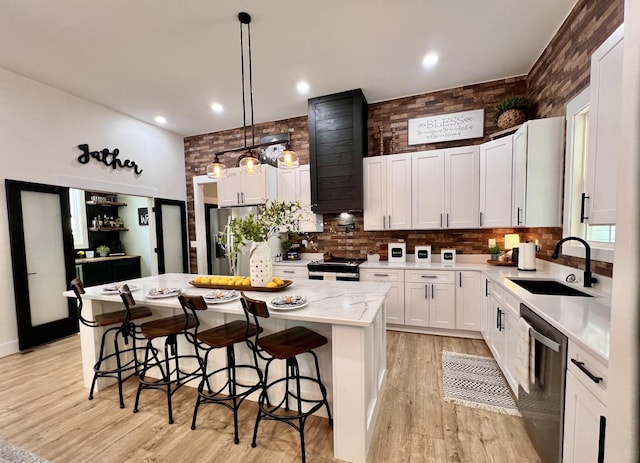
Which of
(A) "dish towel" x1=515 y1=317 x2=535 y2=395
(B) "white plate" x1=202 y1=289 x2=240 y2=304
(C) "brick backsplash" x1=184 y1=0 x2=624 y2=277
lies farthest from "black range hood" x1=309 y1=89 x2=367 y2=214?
(A) "dish towel" x1=515 y1=317 x2=535 y2=395

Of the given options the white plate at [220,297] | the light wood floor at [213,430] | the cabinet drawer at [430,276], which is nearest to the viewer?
the light wood floor at [213,430]

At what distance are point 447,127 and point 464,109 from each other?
0.32 metres

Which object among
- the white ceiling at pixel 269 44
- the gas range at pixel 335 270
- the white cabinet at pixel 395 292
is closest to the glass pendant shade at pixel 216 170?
the white ceiling at pixel 269 44

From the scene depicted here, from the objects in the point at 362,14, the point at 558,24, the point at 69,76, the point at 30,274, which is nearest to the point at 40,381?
the point at 30,274

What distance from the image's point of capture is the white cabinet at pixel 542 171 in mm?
2674

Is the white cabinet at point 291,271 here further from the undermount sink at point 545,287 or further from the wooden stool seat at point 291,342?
the undermount sink at point 545,287

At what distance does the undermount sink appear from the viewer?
7.58ft

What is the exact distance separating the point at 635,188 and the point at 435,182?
12.1 ft

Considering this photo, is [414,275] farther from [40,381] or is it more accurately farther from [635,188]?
[40,381]

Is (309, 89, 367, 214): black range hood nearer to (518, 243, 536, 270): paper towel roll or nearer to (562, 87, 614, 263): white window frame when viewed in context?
(518, 243, 536, 270): paper towel roll

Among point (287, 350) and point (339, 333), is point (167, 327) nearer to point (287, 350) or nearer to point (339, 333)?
point (287, 350)

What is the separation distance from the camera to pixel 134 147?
4.69 metres

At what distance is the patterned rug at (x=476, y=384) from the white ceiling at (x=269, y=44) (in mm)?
3401

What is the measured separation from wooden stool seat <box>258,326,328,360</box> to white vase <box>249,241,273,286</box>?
1.76 feet
